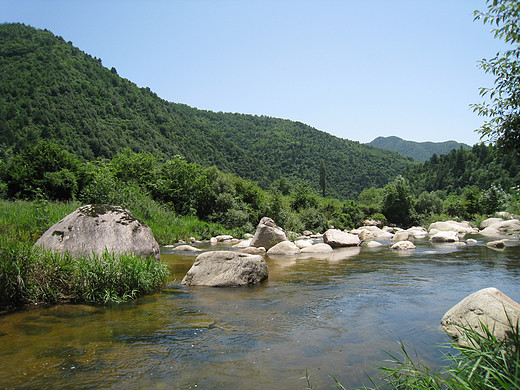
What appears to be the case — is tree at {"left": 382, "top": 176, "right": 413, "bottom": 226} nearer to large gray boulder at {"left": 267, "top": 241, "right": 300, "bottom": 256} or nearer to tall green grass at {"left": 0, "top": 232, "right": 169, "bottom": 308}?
large gray boulder at {"left": 267, "top": 241, "right": 300, "bottom": 256}

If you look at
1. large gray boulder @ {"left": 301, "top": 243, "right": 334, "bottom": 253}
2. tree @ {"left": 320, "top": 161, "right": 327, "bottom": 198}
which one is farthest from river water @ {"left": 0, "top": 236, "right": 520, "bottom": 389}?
tree @ {"left": 320, "top": 161, "right": 327, "bottom": 198}

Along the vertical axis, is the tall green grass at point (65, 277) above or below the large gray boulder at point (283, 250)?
above

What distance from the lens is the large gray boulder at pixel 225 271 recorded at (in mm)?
10219

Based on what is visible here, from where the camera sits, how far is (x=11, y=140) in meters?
61.6

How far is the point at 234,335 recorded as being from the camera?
20.1 feet

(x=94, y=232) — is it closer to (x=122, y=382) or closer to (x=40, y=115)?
(x=122, y=382)

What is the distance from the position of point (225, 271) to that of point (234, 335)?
14.4 feet

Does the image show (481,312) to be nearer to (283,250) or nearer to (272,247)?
(283,250)

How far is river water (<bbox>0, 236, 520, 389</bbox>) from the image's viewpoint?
4570mm

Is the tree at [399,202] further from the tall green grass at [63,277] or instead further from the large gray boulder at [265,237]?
the tall green grass at [63,277]

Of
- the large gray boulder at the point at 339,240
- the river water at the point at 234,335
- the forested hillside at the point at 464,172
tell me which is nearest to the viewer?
the river water at the point at 234,335

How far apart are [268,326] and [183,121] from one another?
353 ft

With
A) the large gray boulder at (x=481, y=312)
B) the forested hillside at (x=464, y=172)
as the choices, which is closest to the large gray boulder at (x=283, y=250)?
the large gray boulder at (x=481, y=312)

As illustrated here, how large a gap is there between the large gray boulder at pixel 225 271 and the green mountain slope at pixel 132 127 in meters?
54.3
